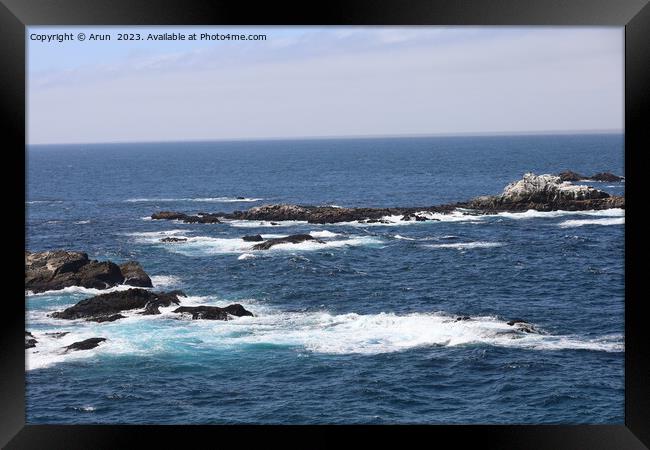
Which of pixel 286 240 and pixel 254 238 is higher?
pixel 254 238

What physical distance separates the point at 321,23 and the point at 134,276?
30282 millimetres

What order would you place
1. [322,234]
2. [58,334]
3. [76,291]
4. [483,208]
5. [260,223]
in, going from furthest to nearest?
[483,208], [260,223], [322,234], [76,291], [58,334]

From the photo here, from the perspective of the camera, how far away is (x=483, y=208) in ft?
231

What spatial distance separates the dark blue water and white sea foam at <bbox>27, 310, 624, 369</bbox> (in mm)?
115

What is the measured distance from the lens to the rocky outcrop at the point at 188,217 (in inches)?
2625

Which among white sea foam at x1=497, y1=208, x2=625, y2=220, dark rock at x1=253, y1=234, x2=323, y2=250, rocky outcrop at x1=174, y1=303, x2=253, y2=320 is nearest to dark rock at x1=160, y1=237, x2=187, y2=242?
dark rock at x1=253, y1=234, x2=323, y2=250

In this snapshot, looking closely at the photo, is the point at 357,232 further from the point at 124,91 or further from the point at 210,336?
the point at 124,91

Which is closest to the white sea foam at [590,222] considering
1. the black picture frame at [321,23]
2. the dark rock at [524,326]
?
the dark rock at [524,326]

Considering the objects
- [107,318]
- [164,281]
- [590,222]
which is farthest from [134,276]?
[590,222]

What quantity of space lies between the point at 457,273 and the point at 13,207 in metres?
38.4

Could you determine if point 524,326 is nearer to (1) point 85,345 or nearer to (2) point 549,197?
(1) point 85,345

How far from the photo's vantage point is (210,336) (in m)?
37.4

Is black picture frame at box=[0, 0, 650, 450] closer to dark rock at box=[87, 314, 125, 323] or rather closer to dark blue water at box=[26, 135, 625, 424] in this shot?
dark blue water at box=[26, 135, 625, 424]

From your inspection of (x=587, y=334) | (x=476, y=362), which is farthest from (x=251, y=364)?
(x=587, y=334)
